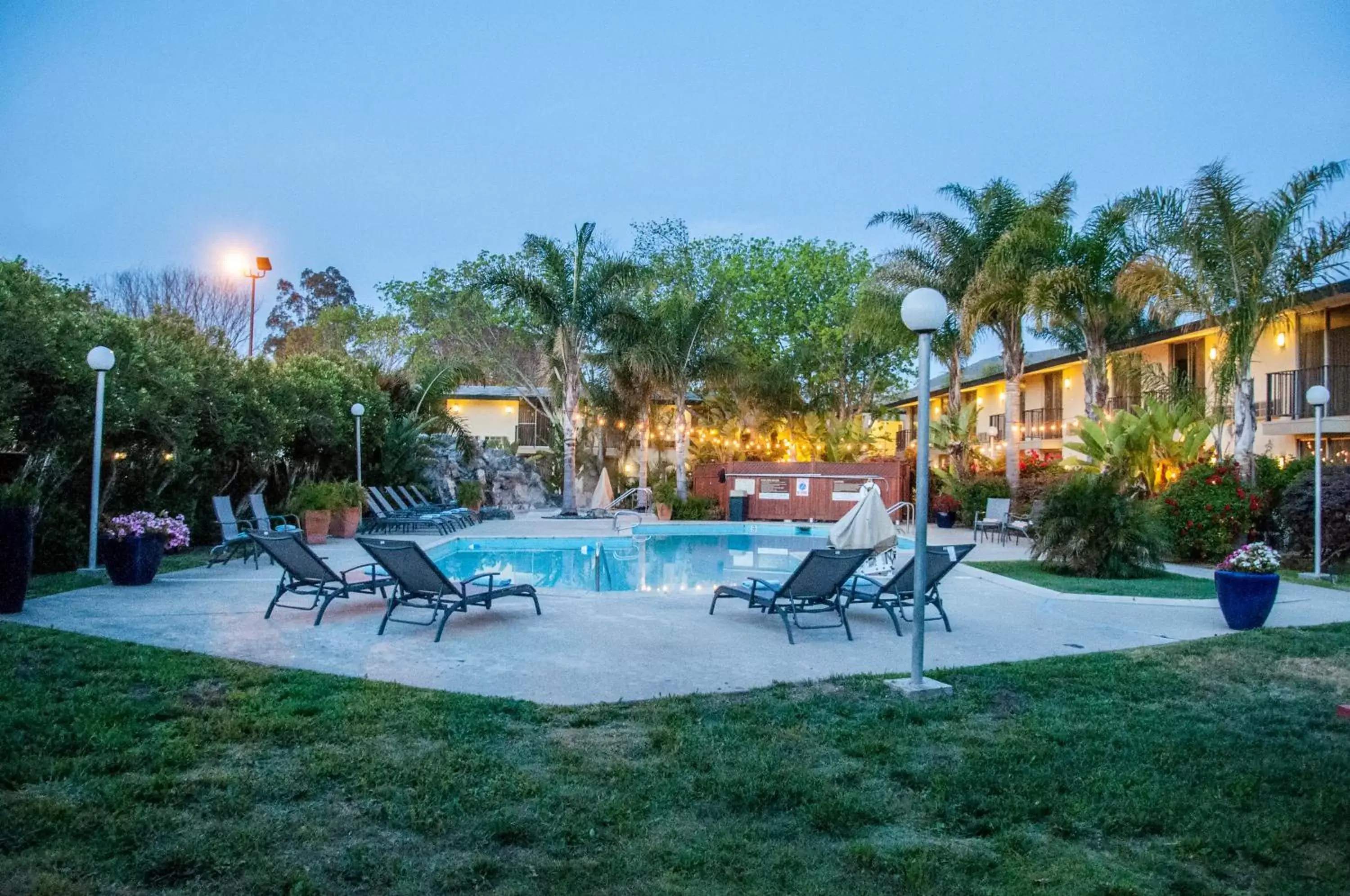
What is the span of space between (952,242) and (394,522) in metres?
14.8

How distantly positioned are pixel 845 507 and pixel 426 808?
815 inches

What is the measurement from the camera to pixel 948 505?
76.2 feet

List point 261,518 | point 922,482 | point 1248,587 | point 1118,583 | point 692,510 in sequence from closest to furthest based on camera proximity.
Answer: point 922,482 → point 1248,587 → point 1118,583 → point 261,518 → point 692,510

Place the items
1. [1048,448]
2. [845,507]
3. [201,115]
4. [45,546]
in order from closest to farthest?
[45,546]
[845,507]
[1048,448]
[201,115]

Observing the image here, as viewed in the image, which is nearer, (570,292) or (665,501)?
(570,292)

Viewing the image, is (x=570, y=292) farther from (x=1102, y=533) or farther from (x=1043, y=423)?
(x=1043, y=423)

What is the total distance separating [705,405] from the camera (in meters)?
35.7

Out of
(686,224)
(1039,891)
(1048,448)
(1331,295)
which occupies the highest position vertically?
(686,224)

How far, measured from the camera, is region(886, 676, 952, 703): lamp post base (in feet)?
18.3

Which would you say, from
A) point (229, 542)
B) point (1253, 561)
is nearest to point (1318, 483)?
point (1253, 561)

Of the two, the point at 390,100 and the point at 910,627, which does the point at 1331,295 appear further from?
the point at 390,100

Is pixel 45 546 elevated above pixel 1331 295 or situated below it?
below

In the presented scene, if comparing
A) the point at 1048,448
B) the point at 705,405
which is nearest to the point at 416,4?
the point at 705,405

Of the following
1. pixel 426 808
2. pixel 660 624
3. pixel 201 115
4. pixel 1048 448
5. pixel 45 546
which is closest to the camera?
pixel 426 808
